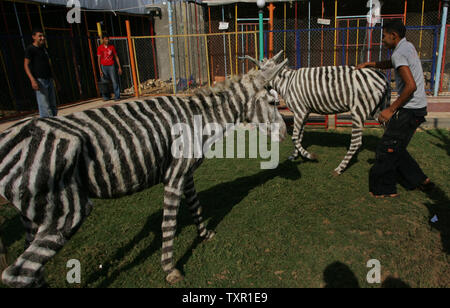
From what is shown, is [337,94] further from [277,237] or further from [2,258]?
[2,258]

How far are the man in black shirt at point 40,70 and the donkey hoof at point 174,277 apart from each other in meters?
5.94

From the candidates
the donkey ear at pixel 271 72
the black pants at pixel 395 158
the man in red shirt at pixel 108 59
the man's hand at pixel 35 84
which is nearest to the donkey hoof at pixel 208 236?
the donkey ear at pixel 271 72

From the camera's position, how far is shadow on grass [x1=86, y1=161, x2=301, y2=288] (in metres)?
3.60

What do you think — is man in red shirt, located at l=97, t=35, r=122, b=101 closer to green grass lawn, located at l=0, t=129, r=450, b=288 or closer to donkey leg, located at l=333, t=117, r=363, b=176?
green grass lawn, located at l=0, t=129, r=450, b=288

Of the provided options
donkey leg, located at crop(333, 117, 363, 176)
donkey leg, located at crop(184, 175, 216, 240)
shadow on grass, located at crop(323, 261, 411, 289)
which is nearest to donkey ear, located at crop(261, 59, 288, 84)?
donkey leg, located at crop(184, 175, 216, 240)

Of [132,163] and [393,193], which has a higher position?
[132,163]

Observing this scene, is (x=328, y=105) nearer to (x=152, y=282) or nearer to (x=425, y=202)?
(x=425, y=202)

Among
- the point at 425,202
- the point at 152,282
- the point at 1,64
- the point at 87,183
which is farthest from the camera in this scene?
the point at 1,64

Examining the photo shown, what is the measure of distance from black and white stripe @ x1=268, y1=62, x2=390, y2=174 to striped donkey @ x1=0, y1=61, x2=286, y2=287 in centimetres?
271

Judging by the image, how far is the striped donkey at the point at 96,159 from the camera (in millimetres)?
2461

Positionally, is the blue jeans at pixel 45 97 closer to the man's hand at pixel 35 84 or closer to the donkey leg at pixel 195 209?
the man's hand at pixel 35 84

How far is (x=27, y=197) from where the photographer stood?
8.02ft

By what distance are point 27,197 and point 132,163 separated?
90 centimetres
